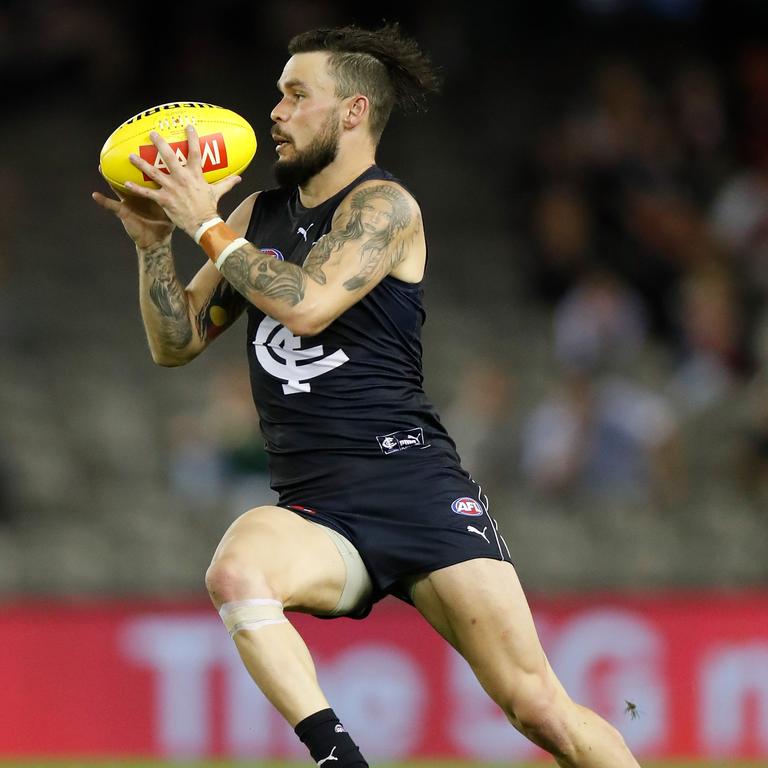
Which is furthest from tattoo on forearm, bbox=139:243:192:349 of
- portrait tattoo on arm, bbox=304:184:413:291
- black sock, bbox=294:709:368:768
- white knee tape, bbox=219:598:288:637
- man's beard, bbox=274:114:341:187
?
black sock, bbox=294:709:368:768

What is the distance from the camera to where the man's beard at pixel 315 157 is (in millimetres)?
5152

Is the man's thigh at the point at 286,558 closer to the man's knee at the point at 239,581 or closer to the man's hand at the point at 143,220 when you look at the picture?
the man's knee at the point at 239,581

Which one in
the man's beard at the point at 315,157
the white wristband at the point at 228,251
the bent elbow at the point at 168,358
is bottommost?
the bent elbow at the point at 168,358

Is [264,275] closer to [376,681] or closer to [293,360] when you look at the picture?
[293,360]

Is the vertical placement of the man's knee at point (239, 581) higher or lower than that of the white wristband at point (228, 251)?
lower

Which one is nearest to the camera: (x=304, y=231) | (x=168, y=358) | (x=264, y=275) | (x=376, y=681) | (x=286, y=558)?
(x=286, y=558)

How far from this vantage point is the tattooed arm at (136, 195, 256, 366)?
5277mm

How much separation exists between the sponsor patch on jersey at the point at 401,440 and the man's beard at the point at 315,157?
2.86 ft

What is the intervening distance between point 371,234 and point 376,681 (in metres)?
4.41

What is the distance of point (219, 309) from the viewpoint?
543 cm

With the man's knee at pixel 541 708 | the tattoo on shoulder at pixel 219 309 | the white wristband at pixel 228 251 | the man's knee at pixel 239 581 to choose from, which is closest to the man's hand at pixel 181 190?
the white wristband at pixel 228 251

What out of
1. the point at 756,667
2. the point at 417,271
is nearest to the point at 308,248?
the point at 417,271

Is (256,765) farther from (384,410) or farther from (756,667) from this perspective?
(384,410)

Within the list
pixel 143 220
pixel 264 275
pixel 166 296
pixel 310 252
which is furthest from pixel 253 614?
pixel 143 220
